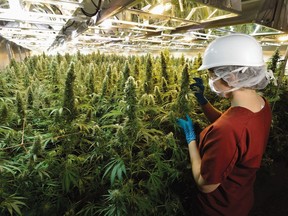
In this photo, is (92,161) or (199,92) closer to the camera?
(92,161)

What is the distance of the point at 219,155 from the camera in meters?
1.09

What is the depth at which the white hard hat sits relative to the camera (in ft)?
3.79

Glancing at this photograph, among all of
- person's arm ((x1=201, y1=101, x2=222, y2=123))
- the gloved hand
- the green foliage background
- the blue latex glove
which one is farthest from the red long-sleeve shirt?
the gloved hand

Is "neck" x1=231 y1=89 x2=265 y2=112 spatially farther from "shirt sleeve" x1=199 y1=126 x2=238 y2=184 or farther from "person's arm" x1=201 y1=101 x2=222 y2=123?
"person's arm" x1=201 y1=101 x2=222 y2=123

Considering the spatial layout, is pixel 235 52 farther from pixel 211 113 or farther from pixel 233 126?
pixel 211 113

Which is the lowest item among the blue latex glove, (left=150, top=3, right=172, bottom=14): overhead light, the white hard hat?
the blue latex glove

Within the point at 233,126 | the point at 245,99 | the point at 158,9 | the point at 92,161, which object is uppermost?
the point at 158,9

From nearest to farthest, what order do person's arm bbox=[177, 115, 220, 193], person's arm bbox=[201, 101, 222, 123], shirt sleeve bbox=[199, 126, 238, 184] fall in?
shirt sleeve bbox=[199, 126, 238, 184] < person's arm bbox=[177, 115, 220, 193] < person's arm bbox=[201, 101, 222, 123]

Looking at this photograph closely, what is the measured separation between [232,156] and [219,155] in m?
0.09

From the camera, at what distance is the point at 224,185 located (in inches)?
51.4

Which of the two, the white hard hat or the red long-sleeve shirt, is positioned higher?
the white hard hat

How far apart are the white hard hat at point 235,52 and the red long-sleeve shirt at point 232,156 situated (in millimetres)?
267

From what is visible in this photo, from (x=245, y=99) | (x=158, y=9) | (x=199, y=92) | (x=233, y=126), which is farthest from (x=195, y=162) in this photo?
(x=158, y=9)

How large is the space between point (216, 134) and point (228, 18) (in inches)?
53.8
